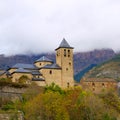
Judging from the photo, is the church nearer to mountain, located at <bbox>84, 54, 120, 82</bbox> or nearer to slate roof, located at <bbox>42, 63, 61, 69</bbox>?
slate roof, located at <bbox>42, 63, 61, 69</bbox>

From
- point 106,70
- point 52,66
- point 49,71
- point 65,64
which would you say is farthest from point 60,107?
point 106,70

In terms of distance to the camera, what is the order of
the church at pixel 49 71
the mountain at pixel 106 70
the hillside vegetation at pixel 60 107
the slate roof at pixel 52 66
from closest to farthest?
the hillside vegetation at pixel 60 107
the church at pixel 49 71
the slate roof at pixel 52 66
the mountain at pixel 106 70

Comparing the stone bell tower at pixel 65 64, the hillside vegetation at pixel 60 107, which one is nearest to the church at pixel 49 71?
the stone bell tower at pixel 65 64

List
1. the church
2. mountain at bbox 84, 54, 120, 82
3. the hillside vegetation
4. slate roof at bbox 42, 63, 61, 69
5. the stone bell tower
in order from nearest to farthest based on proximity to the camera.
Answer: the hillside vegetation, the church, slate roof at bbox 42, 63, 61, 69, the stone bell tower, mountain at bbox 84, 54, 120, 82

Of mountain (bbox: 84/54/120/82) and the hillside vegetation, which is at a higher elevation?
mountain (bbox: 84/54/120/82)

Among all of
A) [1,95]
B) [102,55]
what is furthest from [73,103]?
[102,55]

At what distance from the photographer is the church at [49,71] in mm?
74500

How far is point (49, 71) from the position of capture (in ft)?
253

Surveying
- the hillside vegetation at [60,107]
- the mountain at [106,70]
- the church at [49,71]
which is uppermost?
the mountain at [106,70]

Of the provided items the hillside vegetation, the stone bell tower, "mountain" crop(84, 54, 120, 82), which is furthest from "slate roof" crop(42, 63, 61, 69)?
"mountain" crop(84, 54, 120, 82)

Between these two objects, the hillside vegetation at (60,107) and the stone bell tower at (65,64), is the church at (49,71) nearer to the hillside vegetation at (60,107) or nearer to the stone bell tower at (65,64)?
the stone bell tower at (65,64)

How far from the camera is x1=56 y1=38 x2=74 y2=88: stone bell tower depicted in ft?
256

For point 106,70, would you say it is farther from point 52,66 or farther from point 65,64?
point 52,66

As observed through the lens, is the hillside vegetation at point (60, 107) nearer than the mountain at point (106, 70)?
Yes
